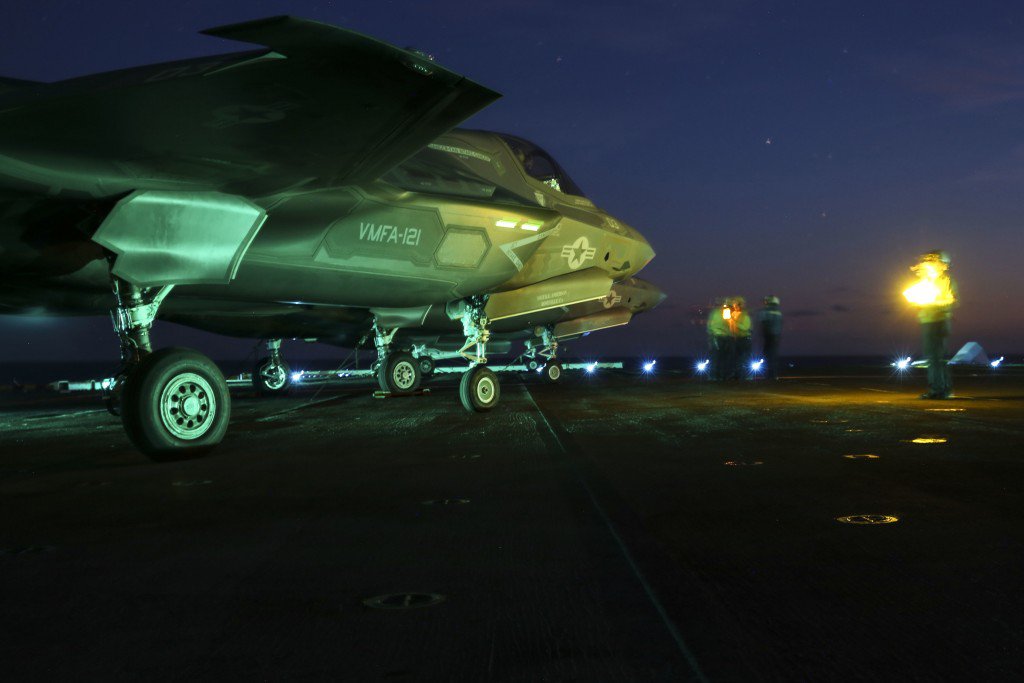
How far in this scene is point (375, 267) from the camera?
364 inches

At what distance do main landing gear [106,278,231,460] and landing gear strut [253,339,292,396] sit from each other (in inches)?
481

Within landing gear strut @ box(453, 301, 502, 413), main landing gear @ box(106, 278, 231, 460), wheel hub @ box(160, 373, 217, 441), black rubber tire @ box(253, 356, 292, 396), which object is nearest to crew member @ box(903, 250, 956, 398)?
landing gear strut @ box(453, 301, 502, 413)

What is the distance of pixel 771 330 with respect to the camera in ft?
67.0

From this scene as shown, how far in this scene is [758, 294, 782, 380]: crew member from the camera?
2027 centimetres

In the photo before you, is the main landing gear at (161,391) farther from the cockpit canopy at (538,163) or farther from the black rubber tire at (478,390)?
the cockpit canopy at (538,163)

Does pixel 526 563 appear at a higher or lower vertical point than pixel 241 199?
lower

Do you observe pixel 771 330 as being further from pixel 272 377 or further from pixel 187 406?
pixel 187 406

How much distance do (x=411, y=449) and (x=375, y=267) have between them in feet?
9.38

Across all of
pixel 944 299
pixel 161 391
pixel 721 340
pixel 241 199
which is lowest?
pixel 161 391

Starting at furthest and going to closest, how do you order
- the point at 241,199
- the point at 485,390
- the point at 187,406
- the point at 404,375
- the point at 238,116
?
the point at 404,375 → the point at 485,390 → the point at 241,199 → the point at 187,406 → the point at 238,116

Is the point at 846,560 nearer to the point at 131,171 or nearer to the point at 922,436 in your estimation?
the point at 922,436

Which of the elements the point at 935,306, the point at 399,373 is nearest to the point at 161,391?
the point at 399,373

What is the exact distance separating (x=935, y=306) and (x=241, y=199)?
9.75 m

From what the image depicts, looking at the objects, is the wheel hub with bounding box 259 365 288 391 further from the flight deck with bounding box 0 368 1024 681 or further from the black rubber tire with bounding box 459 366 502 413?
the flight deck with bounding box 0 368 1024 681
